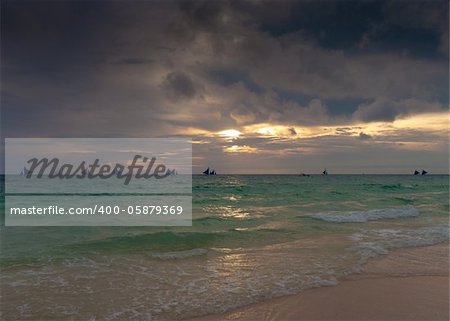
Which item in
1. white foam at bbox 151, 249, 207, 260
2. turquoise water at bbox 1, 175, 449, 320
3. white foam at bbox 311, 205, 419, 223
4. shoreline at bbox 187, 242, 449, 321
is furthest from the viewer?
white foam at bbox 311, 205, 419, 223

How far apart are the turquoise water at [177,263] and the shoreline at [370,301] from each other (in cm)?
39

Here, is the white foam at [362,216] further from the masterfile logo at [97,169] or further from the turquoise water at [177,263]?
the masterfile logo at [97,169]

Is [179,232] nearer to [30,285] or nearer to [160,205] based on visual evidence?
[30,285]

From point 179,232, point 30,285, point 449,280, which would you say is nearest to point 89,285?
point 30,285

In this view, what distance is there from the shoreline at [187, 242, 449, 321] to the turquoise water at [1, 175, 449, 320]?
1.27 feet

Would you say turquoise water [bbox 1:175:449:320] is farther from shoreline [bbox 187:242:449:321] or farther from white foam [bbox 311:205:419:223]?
white foam [bbox 311:205:419:223]

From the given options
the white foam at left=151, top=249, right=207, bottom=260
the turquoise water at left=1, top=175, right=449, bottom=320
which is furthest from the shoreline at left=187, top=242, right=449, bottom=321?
the white foam at left=151, top=249, right=207, bottom=260

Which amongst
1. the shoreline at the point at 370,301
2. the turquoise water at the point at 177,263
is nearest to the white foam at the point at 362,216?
the turquoise water at the point at 177,263

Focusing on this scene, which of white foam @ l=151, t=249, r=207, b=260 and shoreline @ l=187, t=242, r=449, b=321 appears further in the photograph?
white foam @ l=151, t=249, r=207, b=260

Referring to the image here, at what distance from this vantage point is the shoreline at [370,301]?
A: 19.7ft

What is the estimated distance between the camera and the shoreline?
601 cm

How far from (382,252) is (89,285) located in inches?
339

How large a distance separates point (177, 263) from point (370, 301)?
17.1 feet

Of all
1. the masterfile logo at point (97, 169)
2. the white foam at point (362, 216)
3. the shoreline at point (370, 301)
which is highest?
the masterfile logo at point (97, 169)
